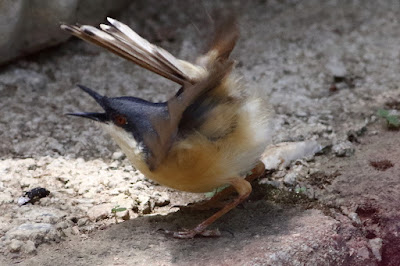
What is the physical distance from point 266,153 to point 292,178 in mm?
335

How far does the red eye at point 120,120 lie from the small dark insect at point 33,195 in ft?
2.37

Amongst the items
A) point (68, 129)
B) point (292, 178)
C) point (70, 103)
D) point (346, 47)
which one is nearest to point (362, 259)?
point (292, 178)

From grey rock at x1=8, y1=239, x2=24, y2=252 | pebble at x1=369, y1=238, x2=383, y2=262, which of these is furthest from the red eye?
pebble at x1=369, y1=238, x2=383, y2=262

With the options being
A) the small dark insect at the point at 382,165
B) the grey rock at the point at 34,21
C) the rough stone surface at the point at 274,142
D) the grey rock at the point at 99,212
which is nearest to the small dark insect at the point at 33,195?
the rough stone surface at the point at 274,142

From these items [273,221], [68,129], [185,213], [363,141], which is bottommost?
[68,129]

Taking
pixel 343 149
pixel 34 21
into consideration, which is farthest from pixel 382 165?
pixel 34 21

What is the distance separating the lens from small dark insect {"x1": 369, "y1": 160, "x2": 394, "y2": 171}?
12.4 ft

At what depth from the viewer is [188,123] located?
3.14 metres

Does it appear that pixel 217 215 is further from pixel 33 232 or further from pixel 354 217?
pixel 33 232

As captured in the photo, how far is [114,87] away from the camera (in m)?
5.20

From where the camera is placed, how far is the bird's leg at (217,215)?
316 cm

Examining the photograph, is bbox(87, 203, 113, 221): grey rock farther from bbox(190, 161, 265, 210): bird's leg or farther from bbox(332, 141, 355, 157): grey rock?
bbox(332, 141, 355, 157): grey rock

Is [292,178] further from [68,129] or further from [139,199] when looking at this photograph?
[68,129]

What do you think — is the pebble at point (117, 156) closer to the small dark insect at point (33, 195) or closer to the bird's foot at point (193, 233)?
the small dark insect at point (33, 195)
